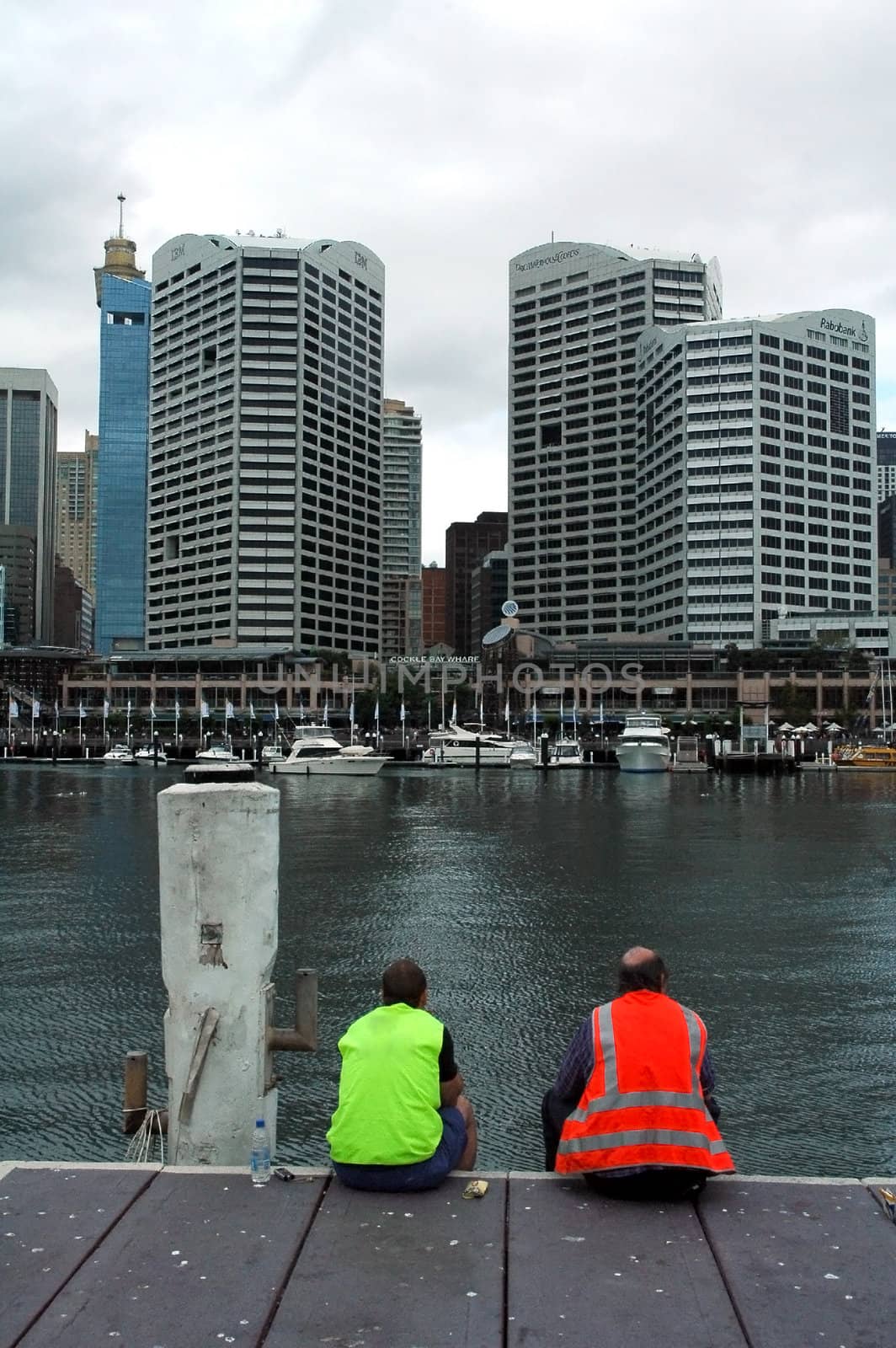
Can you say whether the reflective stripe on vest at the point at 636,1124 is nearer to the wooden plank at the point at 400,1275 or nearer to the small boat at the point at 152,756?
the wooden plank at the point at 400,1275

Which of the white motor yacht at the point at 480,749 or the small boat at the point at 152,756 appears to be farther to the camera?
the small boat at the point at 152,756

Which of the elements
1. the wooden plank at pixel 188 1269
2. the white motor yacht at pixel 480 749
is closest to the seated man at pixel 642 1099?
the wooden plank at pixel 188 1269

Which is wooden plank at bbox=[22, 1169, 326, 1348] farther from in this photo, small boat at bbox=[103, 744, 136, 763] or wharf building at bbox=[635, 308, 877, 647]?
wharf building at bbox=[635, 308, 877, 647]

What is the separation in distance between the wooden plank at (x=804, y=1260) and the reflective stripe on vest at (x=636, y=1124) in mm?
290

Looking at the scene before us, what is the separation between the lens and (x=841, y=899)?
103ft

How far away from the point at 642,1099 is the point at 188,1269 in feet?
9.42

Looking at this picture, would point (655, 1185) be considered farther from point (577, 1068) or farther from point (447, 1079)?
point (447, 1079)

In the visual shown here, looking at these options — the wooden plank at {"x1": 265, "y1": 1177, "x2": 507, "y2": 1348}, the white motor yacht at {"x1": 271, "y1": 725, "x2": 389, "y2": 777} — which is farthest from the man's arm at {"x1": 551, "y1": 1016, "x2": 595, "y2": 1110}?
the white motor yacht at {"x1": 271, "y1": 725, "x2": 389, "y2": 777}

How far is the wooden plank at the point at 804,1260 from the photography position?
5.14m

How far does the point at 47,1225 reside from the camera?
6105mm

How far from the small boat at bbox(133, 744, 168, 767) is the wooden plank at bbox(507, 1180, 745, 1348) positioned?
389ft

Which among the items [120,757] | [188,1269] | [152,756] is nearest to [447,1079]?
[188,1269]

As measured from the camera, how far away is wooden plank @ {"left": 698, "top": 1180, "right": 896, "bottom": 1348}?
5.14 meters

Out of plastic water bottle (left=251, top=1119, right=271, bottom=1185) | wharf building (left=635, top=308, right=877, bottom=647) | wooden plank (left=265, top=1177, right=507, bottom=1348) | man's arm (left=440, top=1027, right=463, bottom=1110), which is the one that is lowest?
wooden plank (left=265, top=1177, right=507, bottom=1348)
